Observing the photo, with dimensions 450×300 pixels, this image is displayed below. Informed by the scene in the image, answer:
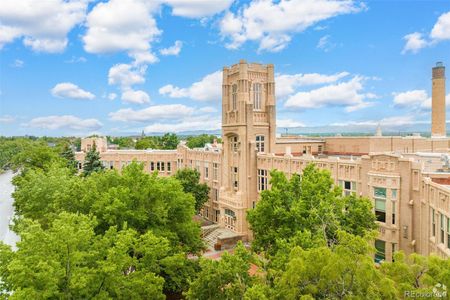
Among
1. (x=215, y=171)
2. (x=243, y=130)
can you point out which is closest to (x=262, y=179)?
(x=243, y=130)

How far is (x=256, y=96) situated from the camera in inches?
1737

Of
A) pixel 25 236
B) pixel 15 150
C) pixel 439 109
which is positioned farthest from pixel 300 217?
pixel 15 150

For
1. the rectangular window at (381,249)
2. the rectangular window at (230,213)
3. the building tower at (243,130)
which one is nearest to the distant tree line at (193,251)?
the rectangular window at (381,249)

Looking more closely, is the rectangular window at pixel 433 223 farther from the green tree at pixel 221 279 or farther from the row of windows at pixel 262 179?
the row of windows at pixel 262 179

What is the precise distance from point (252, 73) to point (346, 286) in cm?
3413

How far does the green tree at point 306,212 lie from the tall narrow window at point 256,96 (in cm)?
2047

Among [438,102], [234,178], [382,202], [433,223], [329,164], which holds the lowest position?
[433,223]

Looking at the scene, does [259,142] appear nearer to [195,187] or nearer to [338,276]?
[195,187]

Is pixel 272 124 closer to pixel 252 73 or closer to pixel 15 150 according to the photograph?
pixel 252 73

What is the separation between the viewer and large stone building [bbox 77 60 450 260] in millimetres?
25828

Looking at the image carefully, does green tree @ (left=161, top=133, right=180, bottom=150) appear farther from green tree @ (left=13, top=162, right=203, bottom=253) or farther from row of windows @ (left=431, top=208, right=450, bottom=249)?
row of windows @ (left=431, top=208, right=450, bottom=249)

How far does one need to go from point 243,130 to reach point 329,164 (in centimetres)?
1238

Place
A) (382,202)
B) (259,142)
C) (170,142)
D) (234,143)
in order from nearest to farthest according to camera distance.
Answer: (382,202) < (259,142) < (234,143) < (170,142)

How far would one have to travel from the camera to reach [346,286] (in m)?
12.4
